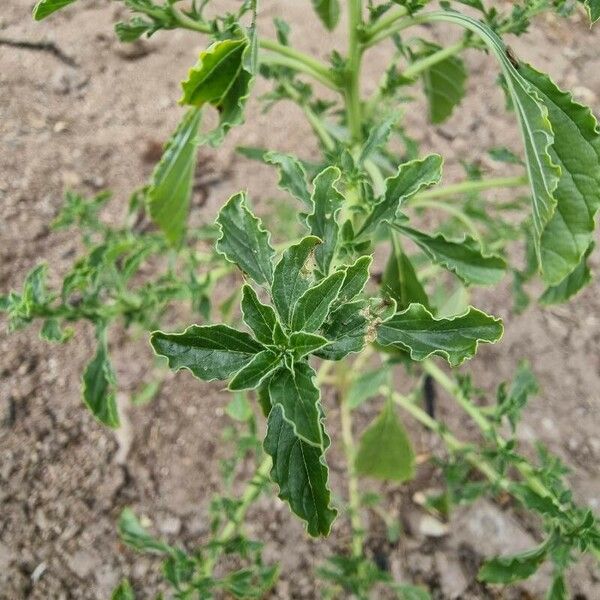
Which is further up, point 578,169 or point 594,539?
point 578,169

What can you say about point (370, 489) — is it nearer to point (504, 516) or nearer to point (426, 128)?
point (504, 516)

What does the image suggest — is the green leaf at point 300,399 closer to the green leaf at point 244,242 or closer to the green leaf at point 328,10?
the green leaf at point 244,242

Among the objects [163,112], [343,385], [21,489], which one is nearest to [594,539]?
[343,385]

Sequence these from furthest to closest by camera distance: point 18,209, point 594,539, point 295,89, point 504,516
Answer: point 18,209
point 504,516
point 295,89
point 594,539

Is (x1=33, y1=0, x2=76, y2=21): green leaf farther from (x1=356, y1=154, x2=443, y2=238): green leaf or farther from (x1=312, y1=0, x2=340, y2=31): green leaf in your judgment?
(x1=312, y1=0, x2=340, y2=31): green leaf

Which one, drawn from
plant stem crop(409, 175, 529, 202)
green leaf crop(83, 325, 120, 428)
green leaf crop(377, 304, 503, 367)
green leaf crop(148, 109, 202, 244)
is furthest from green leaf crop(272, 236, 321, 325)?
plant stem crop(409, 175, 529, 202)

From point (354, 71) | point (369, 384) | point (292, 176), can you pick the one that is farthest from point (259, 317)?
point (369, 384)

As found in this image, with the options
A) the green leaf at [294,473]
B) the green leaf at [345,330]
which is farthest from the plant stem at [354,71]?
the green leaf at [294,473]

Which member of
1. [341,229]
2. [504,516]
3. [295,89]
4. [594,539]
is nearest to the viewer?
[341,229]
